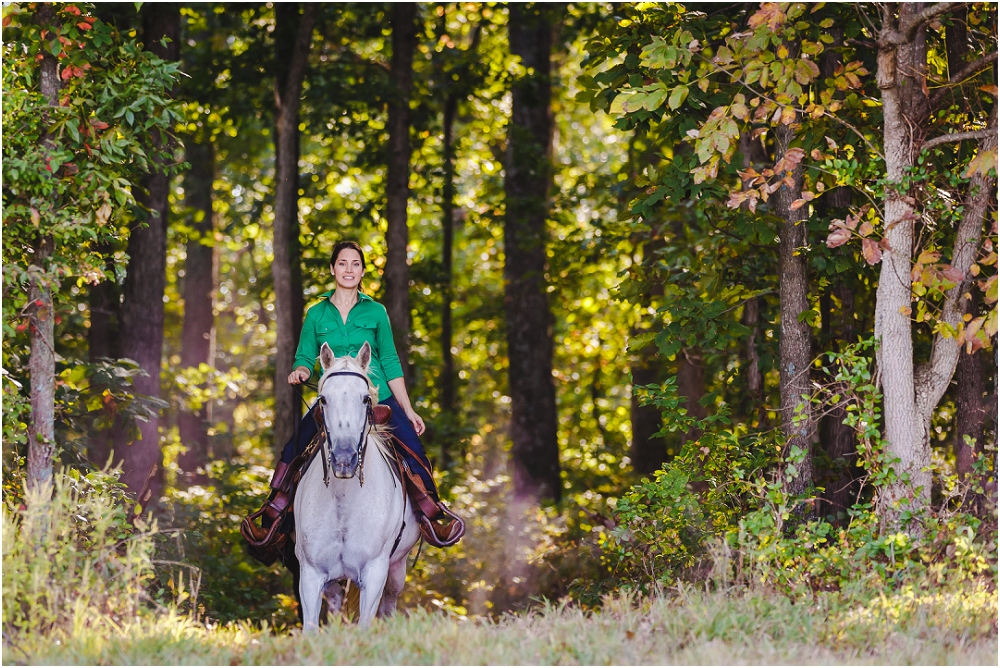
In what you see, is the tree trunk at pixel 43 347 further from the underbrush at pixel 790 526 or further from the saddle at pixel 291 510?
the underbrush at pixel 790 526

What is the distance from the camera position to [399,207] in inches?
567

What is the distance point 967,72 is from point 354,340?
5450 millimetres

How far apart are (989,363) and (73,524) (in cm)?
839

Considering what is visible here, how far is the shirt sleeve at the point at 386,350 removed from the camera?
7.84 m

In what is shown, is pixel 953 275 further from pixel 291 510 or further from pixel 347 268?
pixel 291 510

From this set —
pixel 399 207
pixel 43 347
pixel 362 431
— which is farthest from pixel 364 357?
pixel 399 207

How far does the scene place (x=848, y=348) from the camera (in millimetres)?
7406

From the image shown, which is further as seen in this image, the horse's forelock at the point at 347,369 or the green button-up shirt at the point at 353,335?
the green button-up shirt at the point at 353,335

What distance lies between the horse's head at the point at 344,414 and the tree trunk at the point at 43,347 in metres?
2.79

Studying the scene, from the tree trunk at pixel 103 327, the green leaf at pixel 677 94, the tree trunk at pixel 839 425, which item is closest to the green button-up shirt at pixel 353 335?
the green leaf at pixel 677 94

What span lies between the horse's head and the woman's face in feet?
4.70

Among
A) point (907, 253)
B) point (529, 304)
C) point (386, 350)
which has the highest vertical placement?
point (529, 304)

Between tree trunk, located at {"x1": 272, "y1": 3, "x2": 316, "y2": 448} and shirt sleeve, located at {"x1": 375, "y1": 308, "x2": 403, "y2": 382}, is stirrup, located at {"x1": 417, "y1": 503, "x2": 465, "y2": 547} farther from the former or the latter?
tree trunk, located at {"x1": 272, "y1": 3, "x2": 316, "y2": 448}

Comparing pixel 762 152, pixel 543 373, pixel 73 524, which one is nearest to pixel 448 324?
pixel 543 373
